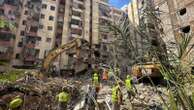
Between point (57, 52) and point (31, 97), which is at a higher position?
point (57, 52)

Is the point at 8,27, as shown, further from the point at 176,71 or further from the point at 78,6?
the point at 176,71

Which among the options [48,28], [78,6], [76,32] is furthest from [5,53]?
[78,6]

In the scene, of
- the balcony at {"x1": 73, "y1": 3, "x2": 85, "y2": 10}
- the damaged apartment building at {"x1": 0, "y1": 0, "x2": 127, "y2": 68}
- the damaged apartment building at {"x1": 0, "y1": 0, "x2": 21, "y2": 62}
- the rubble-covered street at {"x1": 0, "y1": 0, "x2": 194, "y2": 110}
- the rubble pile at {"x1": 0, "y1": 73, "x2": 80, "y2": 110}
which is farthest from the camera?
the balcony at {"x1": 73, "y1": 3, "x2": 85, "y2": 10}

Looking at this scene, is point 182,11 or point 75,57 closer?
point 182,11

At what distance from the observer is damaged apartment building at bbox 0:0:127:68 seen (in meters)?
35.6

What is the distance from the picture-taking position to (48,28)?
39.3 metres

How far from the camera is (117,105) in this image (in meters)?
8.84

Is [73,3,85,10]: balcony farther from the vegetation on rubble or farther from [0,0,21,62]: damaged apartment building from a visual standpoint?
the vegetation on rubble

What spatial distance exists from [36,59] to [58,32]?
7.09 meters

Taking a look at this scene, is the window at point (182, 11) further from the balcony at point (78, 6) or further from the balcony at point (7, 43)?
the balcony at point (7, 43)

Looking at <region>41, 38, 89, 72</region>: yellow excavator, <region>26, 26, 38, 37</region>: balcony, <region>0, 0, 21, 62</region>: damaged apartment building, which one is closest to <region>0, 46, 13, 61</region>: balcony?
<region>0, 0, 21, 62</region>: damaged apartment building

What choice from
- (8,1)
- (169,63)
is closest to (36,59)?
(8,1)

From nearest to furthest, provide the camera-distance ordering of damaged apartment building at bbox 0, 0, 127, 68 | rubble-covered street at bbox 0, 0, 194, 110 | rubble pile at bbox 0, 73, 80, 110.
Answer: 1. rubble-covered street at bbox 0, 0, 194, 110
2. rubble pile at bbox 0, 73, 80, 110
3. damaged apartment building at bbox 0, 0, 127, 68

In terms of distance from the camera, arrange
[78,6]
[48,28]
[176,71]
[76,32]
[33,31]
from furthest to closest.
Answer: [78,6], [76,32], [48,28], [33,31], [176,71]
